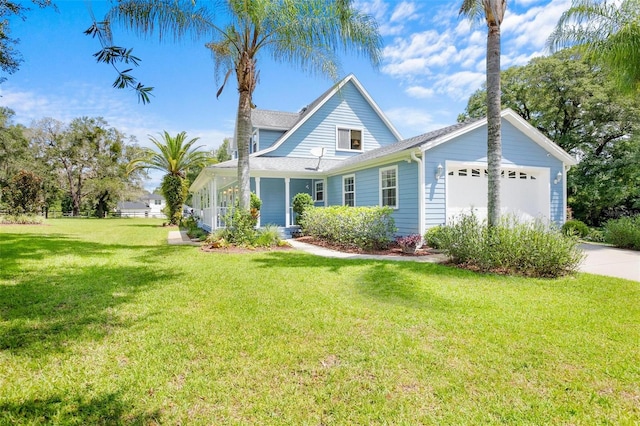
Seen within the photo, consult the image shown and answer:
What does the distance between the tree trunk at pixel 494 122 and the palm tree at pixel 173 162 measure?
814 inches

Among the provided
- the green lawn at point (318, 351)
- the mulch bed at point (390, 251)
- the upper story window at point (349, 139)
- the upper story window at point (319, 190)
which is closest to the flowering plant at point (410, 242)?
the mulch bed at point (390, 251)

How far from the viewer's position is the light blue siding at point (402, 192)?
10977 mm

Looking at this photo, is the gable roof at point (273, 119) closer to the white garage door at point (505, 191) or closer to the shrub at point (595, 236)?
the white garage door at point (505, 191)

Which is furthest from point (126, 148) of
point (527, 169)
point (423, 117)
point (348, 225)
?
point (527, 169)

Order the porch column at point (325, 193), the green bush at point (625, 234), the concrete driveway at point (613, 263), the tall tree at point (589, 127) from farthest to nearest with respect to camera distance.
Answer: the tall tree at point (589, 127) → the porch column at point (325, 193) → the green bush at point (625, 234) → the concrete driveway at point (613, 263)

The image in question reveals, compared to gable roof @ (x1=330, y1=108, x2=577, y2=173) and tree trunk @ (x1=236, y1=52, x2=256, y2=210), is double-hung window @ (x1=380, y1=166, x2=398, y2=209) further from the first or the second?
tree trunk @ (x1=236, y1=52, x2=256, y2=210)

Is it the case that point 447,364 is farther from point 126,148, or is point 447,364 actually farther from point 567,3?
point 126,148

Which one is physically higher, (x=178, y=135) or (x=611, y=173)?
(x=178, y=135)

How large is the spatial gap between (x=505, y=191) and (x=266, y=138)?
12.6m

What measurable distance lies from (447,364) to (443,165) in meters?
8.89

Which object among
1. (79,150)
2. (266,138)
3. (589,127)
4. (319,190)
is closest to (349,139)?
(319,190)

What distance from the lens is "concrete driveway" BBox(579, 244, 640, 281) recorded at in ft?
23.0

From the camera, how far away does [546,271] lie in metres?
6.80

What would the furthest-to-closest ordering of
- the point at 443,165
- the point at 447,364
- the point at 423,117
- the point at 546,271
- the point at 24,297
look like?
the point at 423,117
the point at 443,165
the point at 546,271
the point at 24,297
the point at 447,364
